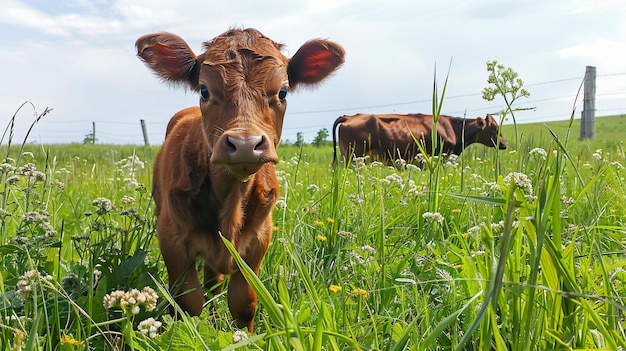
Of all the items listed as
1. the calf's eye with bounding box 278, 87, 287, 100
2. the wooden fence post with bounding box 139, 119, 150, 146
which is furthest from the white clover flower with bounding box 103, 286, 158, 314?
the wooden fence post with bounding box 139, 119, 150, 146

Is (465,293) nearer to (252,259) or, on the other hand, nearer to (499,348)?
(499,348)

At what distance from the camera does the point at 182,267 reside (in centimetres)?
297

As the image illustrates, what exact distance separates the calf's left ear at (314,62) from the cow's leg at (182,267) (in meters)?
1.28

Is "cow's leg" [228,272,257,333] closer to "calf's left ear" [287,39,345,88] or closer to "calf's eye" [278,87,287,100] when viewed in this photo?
"calf's eye" [278,87,287,100]

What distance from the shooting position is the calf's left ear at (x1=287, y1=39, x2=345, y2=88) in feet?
11.5

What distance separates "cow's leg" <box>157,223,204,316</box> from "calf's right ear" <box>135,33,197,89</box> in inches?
37.8

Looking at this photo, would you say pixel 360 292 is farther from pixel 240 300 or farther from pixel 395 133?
pixel 395 133

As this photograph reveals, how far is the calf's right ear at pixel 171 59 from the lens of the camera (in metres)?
3.28

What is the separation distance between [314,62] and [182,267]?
1.54 meters

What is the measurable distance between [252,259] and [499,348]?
1841 mm

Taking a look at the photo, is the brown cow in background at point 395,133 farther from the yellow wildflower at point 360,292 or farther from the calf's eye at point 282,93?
the yellow wildflower at point 360,292

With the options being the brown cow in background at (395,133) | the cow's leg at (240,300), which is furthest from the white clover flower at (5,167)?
the brown cow in background at (395,133)

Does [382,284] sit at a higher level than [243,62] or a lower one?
lower

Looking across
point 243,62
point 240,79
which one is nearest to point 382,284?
point 240,79
